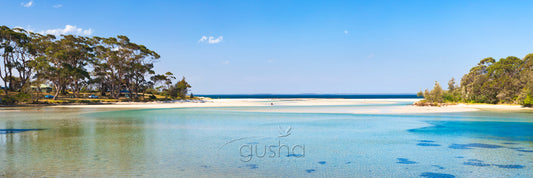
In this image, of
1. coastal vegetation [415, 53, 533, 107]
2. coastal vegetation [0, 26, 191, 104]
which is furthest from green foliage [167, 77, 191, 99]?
coastal vegetation [415, 53, 533, 107]

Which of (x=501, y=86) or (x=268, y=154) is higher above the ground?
(x=501, y=86)

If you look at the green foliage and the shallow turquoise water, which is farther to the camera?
the green foliage

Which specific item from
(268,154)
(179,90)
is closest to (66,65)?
(179,90)

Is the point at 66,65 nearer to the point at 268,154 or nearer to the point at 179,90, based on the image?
the point at 179,90

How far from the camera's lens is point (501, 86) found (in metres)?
51.3

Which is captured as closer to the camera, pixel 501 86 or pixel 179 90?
pixel 501 86

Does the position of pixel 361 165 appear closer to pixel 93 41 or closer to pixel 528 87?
pixel 528 87

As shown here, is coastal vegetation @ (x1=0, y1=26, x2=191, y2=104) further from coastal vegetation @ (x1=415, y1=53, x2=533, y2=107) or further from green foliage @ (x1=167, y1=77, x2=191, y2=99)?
coastal vegetation @ (x1=415, y1=53, x2=533, y2=107)

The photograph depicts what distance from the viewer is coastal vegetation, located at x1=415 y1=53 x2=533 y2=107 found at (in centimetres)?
4711

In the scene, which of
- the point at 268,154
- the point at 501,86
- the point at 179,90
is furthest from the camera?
the point at 179,90

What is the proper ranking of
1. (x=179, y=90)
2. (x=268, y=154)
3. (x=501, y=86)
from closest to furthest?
(x=268, y=154)
(x=501, y=86)
(x=179, y=90)

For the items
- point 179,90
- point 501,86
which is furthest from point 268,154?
point 179,90

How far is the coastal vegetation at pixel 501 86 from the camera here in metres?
47.1

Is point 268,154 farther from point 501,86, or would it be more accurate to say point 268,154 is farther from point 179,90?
point 179,90
